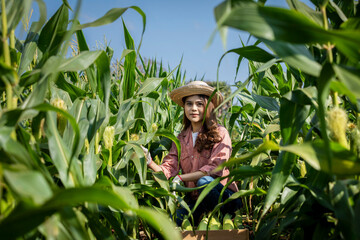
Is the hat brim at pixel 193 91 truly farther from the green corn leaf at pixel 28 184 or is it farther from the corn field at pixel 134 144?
the green corn leaf at pixel 28 184

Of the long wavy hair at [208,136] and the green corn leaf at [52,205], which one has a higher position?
the green corn leaf at [52,205]

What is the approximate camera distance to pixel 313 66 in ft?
2.22

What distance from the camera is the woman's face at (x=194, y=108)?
2.39 m

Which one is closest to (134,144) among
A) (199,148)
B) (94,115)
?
A: (94,115)

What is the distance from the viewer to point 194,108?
2379 millimetres

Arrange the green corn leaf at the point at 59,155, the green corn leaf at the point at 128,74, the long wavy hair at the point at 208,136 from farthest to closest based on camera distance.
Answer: the long wavy hair at the point at 208,136
the green corn leaf at the point at 128,74
the green corn leaf at the point at 59,155

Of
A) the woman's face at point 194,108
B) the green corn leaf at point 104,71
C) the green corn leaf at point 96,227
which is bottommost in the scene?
the green corn leaf at point 96,227

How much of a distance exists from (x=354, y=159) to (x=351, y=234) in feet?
0.61

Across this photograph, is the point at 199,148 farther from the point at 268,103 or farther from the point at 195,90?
the point at 268,103

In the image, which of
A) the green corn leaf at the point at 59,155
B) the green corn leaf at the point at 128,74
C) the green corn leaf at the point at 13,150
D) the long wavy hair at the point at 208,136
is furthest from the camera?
the long wavy hair at the point at 208,136

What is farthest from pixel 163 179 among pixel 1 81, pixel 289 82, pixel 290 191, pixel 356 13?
pixel 356 13

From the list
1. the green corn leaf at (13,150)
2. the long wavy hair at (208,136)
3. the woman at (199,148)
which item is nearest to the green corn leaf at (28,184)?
the green corn leaf at (13,150)

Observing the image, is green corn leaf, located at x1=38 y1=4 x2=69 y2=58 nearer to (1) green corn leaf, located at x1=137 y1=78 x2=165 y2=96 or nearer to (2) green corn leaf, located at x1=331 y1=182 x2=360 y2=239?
(1) green corn leaf, located at x1=137 y1=78 x2=165 y2=96

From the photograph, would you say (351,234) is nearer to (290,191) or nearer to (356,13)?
(290,191)
